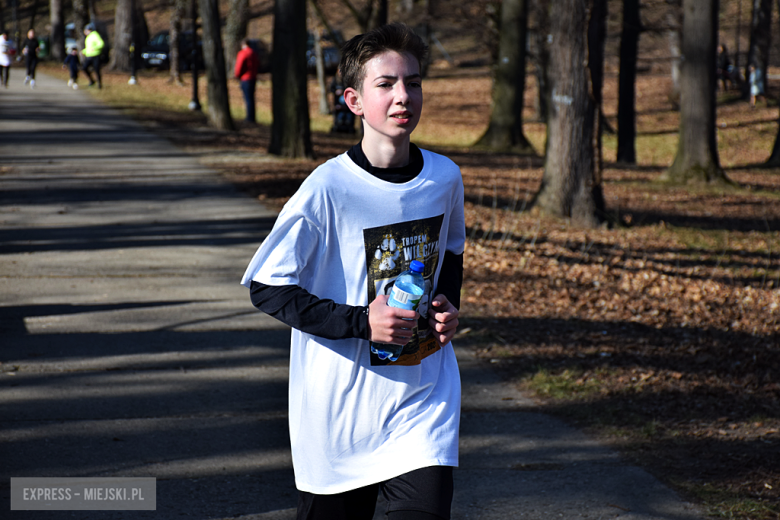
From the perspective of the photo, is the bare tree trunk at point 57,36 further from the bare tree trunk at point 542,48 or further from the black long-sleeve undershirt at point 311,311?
the black long-sleeve undershirt at point 311,311

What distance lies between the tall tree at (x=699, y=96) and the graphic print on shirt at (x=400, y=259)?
14434mm

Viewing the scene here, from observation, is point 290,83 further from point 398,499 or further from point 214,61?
point 398,499

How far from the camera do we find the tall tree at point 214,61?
761 inches

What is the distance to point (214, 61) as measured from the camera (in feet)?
63.6

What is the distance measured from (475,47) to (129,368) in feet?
164

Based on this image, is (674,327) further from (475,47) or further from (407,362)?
(475,47)

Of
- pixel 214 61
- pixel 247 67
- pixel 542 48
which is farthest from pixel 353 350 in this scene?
pixel 542 48

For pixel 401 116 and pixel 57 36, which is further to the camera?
pixel 57 36

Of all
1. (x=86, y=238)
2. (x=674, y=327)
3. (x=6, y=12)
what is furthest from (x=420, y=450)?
(x=6, y=12)

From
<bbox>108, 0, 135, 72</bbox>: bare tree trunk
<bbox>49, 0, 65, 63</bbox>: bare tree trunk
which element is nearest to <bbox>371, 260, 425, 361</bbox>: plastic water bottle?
<bbox>108, 0, 135, 72</bbox>: bare tree trunk

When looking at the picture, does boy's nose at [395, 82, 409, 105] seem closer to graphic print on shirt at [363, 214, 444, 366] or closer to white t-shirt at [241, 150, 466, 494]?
white t-shirt at [241, 150, 466, 494]

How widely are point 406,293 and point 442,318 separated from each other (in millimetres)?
226

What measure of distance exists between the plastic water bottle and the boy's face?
43cm

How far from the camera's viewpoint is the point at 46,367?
5.48 m
